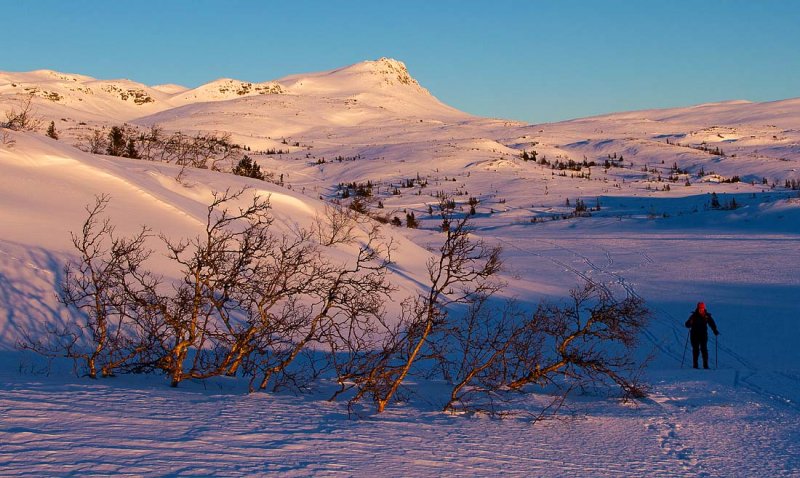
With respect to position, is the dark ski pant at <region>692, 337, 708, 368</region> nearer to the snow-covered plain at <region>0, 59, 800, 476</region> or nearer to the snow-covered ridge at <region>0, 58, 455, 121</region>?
the snow-covered plain at <region>0, 59, 800, 476</region>

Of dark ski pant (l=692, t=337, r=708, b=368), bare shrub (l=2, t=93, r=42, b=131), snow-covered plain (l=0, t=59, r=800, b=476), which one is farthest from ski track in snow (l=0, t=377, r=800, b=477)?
bare shrub (l=2, t=93, r=42, b=131)

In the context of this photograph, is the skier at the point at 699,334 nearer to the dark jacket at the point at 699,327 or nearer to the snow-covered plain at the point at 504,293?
the dark jacket at the point at 699,327

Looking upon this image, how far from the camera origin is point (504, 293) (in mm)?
16766

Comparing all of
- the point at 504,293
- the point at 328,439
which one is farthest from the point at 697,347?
the point at 328,439

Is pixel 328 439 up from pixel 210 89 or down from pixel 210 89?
down

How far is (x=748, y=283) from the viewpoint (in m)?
16.9

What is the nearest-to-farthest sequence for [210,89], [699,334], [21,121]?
[699,334] → [21,121] → [210,89]

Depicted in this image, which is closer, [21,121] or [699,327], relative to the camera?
[699,327]

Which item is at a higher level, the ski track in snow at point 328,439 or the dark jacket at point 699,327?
the ski track in snow at point 328,439

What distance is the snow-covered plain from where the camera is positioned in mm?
4938

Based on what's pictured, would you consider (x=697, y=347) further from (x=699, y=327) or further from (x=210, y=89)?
(x=210, y=89)

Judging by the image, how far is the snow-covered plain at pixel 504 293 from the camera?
4938 mm

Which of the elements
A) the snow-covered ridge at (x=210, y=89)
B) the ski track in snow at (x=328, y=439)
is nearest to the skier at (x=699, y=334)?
the ski track in snow at (x=328, y=439)

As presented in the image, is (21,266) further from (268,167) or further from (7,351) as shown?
(268,167)
